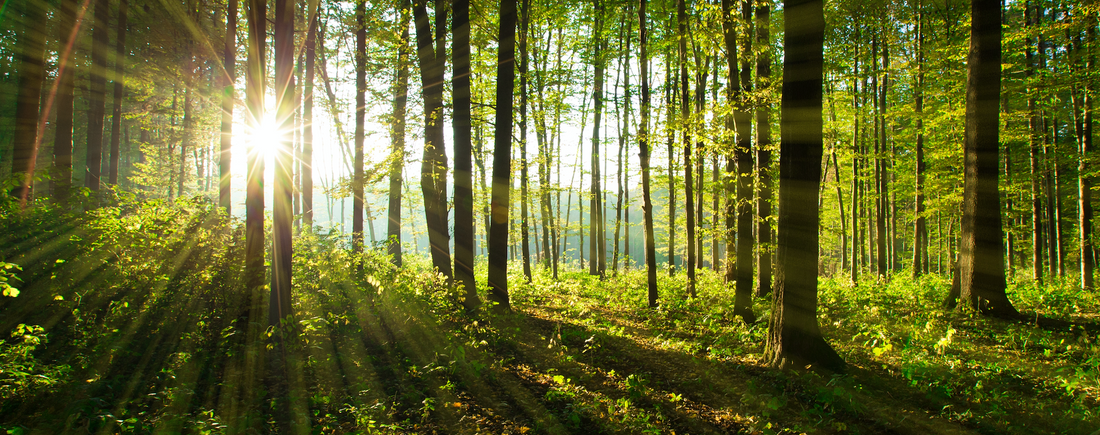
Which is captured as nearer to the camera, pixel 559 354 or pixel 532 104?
pixel 559 354

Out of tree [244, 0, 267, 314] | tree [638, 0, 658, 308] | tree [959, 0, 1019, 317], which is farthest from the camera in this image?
tree [638, 0, 658, 308]

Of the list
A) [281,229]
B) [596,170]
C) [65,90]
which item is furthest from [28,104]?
[596,170]

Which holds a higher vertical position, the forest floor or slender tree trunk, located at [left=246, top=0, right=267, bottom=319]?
slender tree trunk, located at [left=246, top=0, right=267, bottom=319]

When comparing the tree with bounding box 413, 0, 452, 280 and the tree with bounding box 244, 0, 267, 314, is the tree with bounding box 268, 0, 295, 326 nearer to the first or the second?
the tree with bounding box 244, 0, 267, 314

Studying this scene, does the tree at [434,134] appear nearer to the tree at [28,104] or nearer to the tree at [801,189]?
the tree at [801,189]

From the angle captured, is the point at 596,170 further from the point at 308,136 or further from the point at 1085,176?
the point at 1085,176

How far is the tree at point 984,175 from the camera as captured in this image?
24.3 feet

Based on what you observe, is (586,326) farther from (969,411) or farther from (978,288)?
(978,288)

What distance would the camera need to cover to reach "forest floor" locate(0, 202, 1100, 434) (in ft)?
13.5

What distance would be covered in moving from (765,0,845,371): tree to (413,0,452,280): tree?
705cm

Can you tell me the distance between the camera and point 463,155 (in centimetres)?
916

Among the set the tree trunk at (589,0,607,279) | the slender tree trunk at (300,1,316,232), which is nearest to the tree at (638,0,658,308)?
the tree trunk at (589,0,607,279)

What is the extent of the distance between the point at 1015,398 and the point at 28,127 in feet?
56.4

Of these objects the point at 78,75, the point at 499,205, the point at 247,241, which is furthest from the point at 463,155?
the point at 78,75
